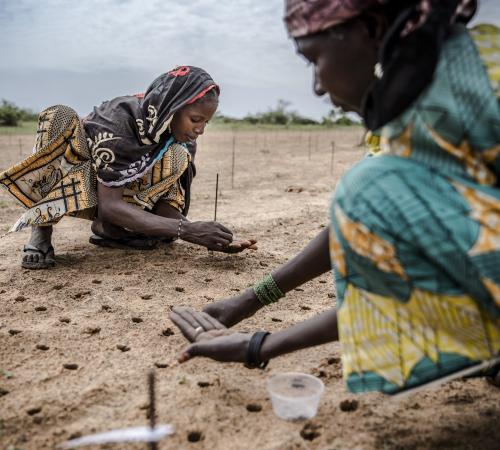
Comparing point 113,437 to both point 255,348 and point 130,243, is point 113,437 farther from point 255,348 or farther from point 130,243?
point 130,243

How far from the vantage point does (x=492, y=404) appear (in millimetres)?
1844

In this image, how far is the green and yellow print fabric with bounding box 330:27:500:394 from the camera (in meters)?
1.30

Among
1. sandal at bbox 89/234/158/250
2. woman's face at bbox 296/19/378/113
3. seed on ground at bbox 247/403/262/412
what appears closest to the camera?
woman's face at bbox 296/19/378/113

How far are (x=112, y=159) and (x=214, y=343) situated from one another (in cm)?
175

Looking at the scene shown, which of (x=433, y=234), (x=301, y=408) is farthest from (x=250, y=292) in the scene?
(x=433, y=234)

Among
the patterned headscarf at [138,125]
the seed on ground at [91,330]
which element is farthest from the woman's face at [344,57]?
the patterned headscarf at [138,125]

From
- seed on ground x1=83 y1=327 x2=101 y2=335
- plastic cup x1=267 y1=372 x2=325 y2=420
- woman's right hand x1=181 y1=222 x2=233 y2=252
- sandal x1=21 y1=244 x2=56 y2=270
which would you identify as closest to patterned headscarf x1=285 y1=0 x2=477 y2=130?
plastic cup x1=267 y1=372 x2=325 y2=420

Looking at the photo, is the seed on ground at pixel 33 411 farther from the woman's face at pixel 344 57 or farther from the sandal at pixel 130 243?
the sandal at pixel 130 243

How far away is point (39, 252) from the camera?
3342mm

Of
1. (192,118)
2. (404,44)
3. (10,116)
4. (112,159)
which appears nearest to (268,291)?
(404,44)

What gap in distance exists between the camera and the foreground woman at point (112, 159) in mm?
3184

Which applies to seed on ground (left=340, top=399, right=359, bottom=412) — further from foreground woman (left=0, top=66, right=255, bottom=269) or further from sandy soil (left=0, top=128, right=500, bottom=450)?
foreground woman (left=0, top=66, right=255, bottom=269)

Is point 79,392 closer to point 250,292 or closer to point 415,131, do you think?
point 250,292

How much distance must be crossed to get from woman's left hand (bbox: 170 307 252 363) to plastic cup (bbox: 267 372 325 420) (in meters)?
0.15
